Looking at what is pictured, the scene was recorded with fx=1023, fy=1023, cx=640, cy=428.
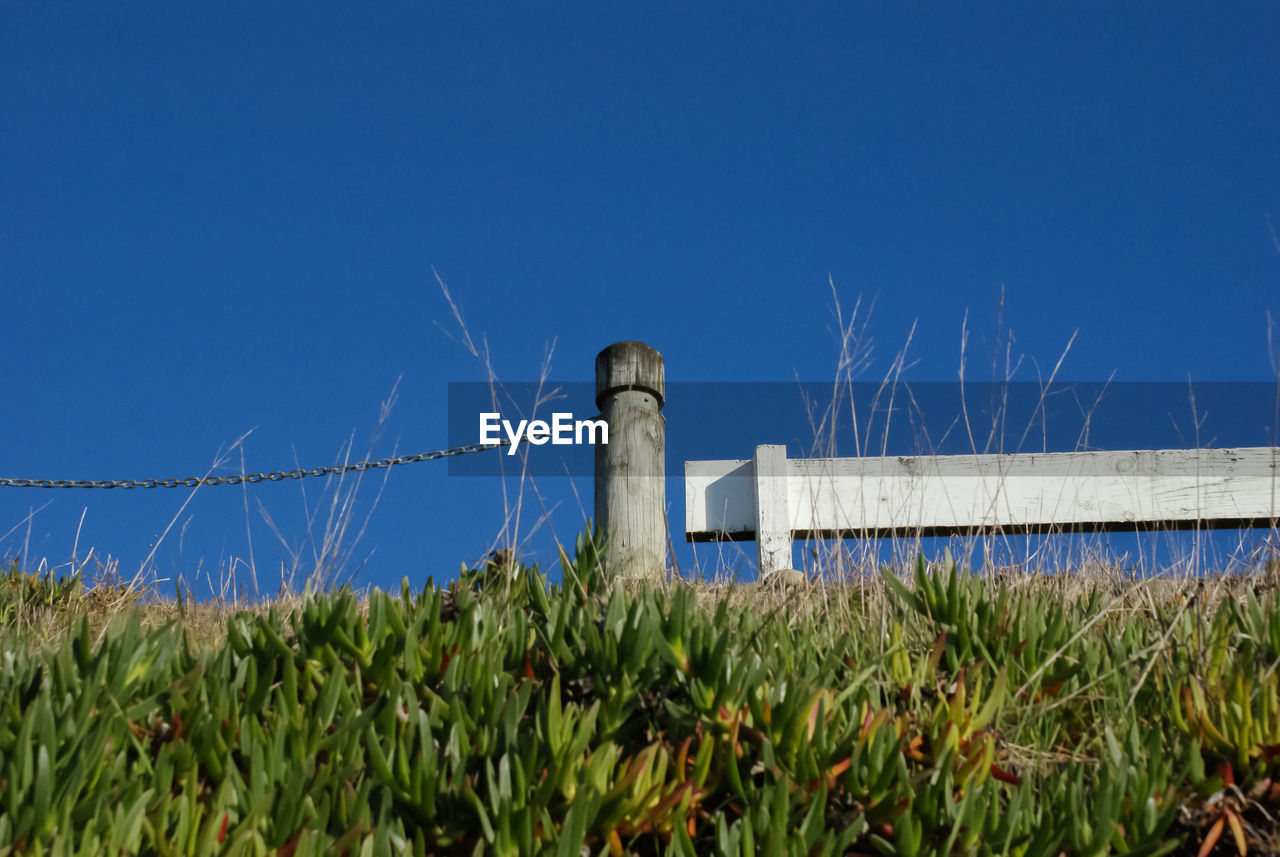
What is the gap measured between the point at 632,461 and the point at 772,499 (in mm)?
892

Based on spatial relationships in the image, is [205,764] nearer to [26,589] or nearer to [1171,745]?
[1171,745]

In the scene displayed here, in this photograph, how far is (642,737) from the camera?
2164mm

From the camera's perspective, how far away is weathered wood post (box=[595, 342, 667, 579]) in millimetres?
4660

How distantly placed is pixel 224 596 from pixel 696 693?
338 centimetres

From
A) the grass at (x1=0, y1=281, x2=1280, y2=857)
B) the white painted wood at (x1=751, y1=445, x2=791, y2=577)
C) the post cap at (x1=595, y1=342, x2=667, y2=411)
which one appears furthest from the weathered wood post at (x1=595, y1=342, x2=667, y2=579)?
the grass at (x1=0, y1=281, x2=1280, y2=857)

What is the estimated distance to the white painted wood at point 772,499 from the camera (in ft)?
17.1

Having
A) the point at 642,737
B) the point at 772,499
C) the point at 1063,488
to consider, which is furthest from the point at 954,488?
the point at 642,737

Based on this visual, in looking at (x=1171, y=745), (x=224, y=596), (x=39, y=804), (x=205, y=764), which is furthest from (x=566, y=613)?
(x=224, y=596)

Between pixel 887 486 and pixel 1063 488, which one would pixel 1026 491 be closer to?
pixel 1063 488

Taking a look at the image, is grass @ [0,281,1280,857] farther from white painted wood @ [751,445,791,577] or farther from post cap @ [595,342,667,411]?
white painted wood @ [751,445,791,577]

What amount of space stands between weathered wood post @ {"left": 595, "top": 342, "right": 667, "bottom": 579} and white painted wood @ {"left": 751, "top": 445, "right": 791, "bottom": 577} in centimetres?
62

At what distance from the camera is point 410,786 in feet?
5.71

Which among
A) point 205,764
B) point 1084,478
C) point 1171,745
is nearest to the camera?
point 205,764

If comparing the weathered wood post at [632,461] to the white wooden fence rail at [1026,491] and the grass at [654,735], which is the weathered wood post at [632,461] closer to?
the white wooden fence rail at [1026,491]
